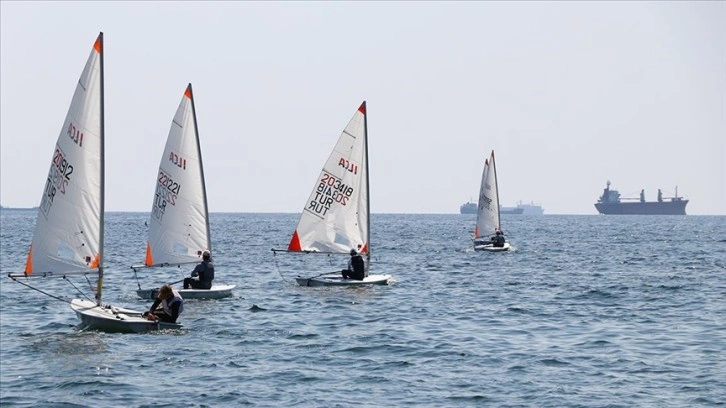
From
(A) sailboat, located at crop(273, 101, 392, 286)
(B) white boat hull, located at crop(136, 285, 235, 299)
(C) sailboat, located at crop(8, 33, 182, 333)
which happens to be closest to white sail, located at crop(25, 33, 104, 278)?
(C) sailboat, located at crop(8, 33, 182, 333)

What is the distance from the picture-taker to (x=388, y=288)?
132 ft

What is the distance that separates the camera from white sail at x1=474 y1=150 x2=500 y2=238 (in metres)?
71.0

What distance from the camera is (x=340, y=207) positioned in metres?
40.4

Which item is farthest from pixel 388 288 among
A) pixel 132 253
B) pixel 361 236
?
pixel 132 253

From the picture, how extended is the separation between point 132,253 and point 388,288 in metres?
35.3

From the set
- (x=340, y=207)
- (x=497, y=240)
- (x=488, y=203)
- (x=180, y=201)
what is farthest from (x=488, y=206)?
(x=180, y=201)

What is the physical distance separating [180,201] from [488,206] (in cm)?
3840

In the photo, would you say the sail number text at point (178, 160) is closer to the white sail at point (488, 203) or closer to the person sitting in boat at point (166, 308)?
the person sitting in boat at point (166, 308)

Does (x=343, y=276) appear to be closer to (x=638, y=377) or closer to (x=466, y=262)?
Result: (x=638, y=377)

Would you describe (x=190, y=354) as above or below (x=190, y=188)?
below

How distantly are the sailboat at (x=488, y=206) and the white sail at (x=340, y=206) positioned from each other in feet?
100

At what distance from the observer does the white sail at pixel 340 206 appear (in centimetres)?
4025

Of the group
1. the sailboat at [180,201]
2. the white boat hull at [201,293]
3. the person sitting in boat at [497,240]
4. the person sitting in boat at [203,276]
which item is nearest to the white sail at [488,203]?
the person sitting in boat at [497,240]

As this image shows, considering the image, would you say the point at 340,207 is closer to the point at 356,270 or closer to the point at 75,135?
the point at 356,270
